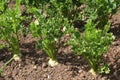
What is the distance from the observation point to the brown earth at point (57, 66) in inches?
150

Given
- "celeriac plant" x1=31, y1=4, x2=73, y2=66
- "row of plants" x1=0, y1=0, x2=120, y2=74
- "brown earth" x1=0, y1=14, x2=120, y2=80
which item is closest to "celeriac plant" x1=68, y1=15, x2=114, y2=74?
"row of plants" x1=0, y1=0, x2=120, y2=74

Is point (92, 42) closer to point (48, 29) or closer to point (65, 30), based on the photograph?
point (65, 30)

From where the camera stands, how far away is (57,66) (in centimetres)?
400

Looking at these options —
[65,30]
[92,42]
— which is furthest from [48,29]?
[92,42]

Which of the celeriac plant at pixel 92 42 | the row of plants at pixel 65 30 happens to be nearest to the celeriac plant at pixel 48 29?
the row of plants at pixel 65 30

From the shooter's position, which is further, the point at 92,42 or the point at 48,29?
the point at 48,29

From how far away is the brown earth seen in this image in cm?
381

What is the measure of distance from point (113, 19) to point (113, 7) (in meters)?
0.61

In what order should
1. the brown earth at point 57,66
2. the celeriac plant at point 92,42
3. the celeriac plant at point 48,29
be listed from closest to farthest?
the celeriac plant at point 92,42
the celeriac plant at point 48,29
the brown earth at point 57,66

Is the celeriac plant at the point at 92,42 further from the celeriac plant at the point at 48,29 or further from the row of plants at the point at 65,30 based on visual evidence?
the celeriac plant at the point at 48,29

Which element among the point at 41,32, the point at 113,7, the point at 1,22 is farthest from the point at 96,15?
the point at 1,22

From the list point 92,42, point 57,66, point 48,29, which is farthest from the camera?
point 57,66

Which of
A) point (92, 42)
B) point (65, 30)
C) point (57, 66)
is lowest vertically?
point (57, 66)

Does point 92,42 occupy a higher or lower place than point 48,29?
lower
